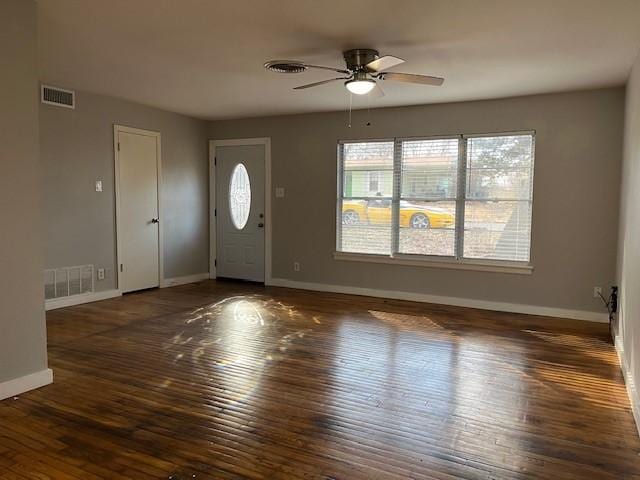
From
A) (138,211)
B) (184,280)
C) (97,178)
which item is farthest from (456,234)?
(97,178)

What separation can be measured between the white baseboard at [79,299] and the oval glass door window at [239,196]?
2.06 meters

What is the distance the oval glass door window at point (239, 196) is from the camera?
7141mm

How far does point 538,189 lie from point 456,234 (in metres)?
1.04

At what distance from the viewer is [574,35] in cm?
Result: 331

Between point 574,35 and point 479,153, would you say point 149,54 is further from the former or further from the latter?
point 479,153

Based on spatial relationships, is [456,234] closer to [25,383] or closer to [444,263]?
[444,263]

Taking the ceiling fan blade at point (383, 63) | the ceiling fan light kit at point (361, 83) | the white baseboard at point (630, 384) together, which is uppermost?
the ceiling fan blade at point (383, 63)

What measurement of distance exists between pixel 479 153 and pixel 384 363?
3.06 metres

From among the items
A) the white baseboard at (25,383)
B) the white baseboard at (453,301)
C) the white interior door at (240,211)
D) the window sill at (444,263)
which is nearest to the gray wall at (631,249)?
the white baseboard at (453,301)

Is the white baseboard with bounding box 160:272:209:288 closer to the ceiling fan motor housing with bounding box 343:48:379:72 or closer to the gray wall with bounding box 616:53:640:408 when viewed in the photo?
the ceiling fan motor housing with bounding box 343:48:379:72

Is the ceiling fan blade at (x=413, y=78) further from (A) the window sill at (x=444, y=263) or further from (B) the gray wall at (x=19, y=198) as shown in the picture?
(A) the window sill at (x=444, y=263)

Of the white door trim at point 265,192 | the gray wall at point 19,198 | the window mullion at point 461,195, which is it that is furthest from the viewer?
the white door trim at point 265,192

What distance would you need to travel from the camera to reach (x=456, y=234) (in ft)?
18.8

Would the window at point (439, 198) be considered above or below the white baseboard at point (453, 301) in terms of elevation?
above
